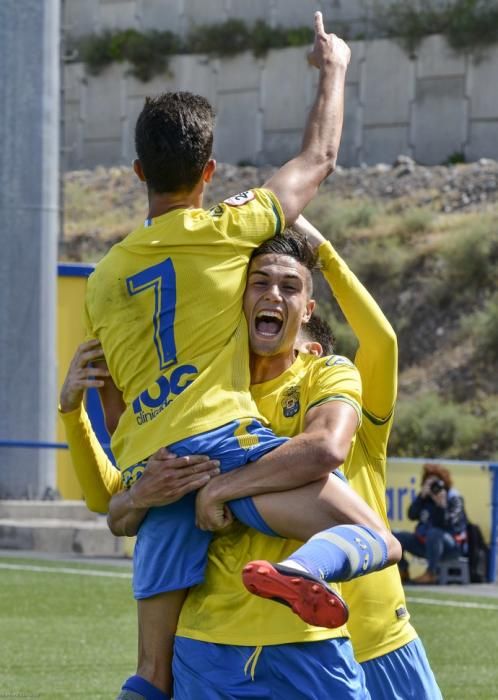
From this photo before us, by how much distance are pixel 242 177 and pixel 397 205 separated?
5342 mm

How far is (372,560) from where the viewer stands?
377 cm

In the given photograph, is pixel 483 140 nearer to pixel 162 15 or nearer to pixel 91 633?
pixel 162 15

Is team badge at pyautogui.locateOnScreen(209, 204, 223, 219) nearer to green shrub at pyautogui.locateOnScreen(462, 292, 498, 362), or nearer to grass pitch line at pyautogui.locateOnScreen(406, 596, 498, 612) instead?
grass pitch line at pyautogui.locateOnScreen(406, 596, 498, 612)

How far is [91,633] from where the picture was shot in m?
10.6

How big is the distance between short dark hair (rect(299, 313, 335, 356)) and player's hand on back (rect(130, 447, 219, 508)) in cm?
101

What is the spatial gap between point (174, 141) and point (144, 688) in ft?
4.89

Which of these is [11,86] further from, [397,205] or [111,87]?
[111,87]

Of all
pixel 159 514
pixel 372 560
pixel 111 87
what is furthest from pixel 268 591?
pixel 111 87

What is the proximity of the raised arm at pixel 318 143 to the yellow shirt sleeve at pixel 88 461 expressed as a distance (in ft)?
2.94

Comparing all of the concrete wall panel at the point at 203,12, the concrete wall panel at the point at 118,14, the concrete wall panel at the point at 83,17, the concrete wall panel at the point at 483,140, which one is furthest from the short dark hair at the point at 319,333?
the concrete wall panel at the point at 83,17

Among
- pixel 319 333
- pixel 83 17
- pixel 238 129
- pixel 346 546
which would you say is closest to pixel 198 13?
pixel 83 17

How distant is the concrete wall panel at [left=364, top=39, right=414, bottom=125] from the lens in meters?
43.5

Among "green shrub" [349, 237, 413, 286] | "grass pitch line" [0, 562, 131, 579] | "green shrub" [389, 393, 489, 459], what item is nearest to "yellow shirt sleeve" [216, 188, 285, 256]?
"grass pitch line" [0, 562, 131, 579]

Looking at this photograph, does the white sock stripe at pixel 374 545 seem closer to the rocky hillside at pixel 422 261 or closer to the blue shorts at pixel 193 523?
the blue shorts at pixel 193 523
